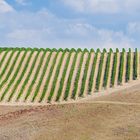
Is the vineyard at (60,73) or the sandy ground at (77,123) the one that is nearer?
the sandy ground at (77,123)

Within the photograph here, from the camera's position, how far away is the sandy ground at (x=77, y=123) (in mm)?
29359

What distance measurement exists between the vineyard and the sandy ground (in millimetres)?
19115

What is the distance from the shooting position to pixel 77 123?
103 feet

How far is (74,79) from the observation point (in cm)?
6031

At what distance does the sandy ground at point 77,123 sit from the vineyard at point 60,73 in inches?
753

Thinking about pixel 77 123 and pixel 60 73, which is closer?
pixel 77 123

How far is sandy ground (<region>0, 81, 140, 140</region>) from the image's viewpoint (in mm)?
29359

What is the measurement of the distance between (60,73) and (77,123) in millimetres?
31722

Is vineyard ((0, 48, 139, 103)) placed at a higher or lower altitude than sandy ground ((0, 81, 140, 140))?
higher

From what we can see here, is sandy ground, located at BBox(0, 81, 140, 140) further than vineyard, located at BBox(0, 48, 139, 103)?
No

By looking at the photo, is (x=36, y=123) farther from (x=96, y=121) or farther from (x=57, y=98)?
(x=57, y=98)

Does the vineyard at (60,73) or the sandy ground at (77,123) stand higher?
the vineyard at (60,73)

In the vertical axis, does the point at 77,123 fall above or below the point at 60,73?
below

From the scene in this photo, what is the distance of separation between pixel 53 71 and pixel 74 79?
5.00m
